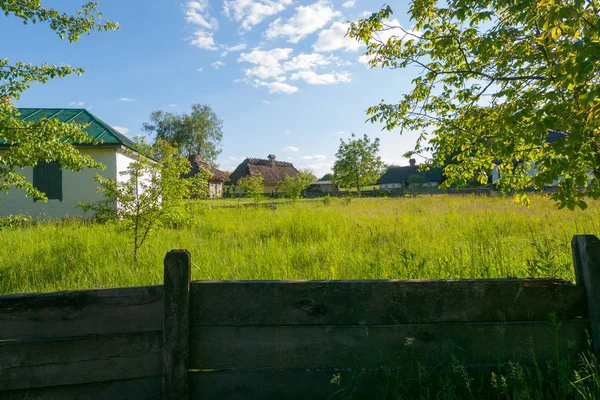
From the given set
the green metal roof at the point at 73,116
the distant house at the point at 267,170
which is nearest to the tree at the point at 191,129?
the distant house at the point at 267,170

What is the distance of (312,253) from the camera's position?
16.7ft

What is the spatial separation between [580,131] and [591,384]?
1.58 meters

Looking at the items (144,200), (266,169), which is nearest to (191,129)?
(266,169)

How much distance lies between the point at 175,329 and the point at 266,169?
2190 inches

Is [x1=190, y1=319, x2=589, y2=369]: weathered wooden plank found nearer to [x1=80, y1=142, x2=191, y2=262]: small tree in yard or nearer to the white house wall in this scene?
[x1=80, y1=142, x2=191, y2=262]: small tree in yard

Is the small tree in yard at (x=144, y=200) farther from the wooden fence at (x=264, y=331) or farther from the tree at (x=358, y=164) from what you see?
the tree at (x=358, y=164)

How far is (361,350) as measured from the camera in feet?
6.47

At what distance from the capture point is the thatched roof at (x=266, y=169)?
54594 mm

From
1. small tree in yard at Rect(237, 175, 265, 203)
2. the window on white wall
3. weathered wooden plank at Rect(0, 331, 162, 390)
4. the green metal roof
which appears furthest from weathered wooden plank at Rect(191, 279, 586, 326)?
small tree in yard at Rect(237, 175, 265, 203)

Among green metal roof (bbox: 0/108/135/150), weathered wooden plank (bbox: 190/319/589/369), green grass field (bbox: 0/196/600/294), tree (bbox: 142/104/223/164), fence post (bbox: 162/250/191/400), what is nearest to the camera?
fence post (bbox: 162/250/191/400)

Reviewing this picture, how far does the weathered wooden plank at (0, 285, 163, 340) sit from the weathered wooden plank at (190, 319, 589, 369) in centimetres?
35

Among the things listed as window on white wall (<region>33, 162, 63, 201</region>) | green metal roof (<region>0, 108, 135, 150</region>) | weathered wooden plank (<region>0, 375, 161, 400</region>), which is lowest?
weathered wooden plank (<region>0, 375, 161, 400</region>)

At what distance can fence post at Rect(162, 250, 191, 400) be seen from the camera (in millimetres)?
1810

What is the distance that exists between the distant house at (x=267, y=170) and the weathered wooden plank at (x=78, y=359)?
49.6 metres
